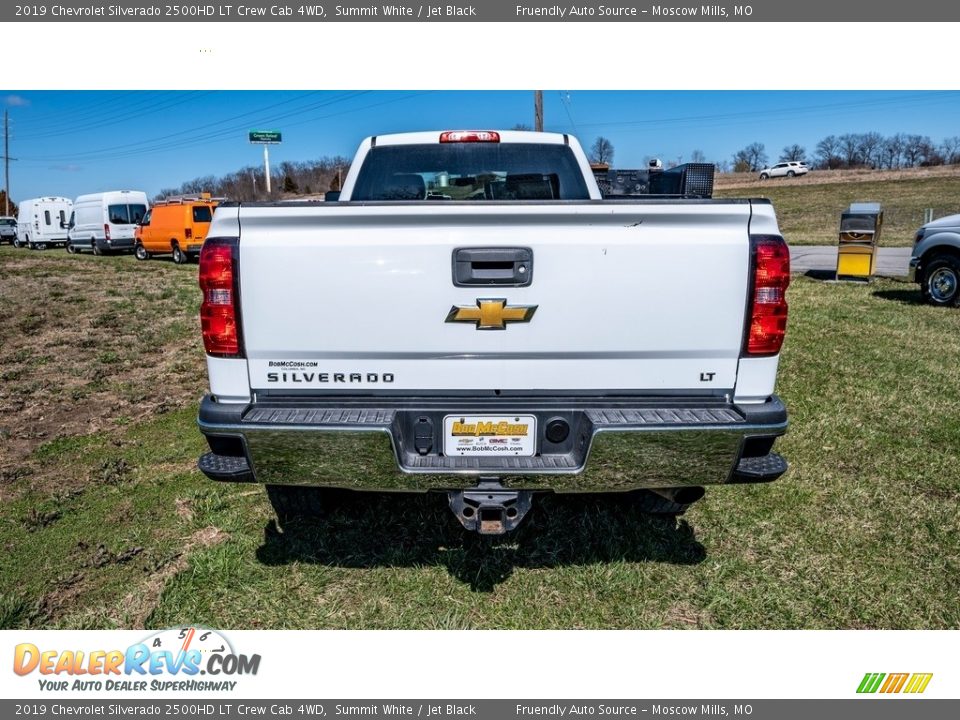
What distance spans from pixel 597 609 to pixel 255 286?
6.73 ft

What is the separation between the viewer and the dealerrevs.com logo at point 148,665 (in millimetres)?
2740

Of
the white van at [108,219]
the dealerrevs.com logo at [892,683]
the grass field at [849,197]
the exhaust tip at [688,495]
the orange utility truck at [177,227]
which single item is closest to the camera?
the dealerrevs.com logo at [892,683]

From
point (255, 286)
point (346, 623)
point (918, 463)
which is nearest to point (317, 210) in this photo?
point (255, 286)

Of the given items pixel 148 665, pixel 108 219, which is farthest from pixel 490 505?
pixel 108 219

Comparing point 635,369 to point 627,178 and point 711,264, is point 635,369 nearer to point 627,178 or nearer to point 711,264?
point 711,264

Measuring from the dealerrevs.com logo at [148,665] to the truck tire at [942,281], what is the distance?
11656mm

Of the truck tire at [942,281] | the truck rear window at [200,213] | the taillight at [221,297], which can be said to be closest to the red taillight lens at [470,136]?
the taillight at [221,297]

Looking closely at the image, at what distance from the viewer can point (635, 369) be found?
2.73m

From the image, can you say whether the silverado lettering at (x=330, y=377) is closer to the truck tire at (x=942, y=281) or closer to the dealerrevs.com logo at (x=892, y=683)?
the dealerrevs.com logo at (x=892, y=683)

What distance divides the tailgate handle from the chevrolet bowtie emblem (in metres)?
0.08

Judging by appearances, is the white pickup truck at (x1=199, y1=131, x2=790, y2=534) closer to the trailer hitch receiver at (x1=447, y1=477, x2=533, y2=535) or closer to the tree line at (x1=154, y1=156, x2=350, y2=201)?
the trailer hitch receiver at (x1=447, y1=477, x2=533, y2=535)

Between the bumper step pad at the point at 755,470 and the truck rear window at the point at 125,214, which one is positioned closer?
the bumper step pad at the point at 755,470

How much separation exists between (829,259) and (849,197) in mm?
27782

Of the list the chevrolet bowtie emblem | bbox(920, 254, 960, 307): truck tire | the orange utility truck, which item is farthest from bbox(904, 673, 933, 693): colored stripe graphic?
the orange utility truck
